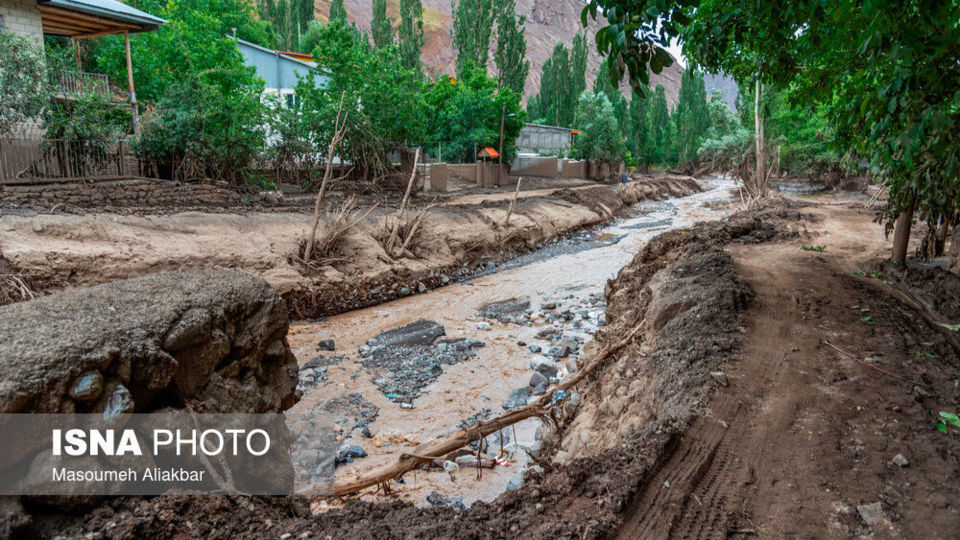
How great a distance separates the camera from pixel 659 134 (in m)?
55.5

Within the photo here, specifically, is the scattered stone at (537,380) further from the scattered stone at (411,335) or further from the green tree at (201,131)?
the green tree at (201,131)

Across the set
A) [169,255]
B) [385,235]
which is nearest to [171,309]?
[169,255]

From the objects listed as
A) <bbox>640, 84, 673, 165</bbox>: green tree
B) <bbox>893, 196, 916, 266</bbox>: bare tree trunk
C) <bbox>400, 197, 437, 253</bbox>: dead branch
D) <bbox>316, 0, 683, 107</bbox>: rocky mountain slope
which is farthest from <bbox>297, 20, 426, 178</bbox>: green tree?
<bbox>316, 0, 683, 107</bbox>: rocky mountain slope

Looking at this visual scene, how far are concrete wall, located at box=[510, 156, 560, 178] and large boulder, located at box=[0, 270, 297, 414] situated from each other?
30871mm

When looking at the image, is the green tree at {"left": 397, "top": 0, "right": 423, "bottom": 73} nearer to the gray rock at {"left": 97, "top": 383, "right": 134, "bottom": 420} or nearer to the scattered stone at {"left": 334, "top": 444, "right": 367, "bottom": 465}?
the scattered stone at {"left": 334, "top": 444, "right": 367, "bottom": 465}

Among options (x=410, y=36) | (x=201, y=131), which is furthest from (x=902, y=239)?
(x=410, y=36)

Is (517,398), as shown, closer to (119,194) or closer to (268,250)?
(268,250)

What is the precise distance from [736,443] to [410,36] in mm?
42129

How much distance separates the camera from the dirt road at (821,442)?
3.28m

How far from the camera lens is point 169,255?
11.4 metres

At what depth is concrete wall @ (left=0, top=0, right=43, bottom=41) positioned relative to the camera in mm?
15461

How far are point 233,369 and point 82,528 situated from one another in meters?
2.39

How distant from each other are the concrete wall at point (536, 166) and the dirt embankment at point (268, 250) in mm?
16484

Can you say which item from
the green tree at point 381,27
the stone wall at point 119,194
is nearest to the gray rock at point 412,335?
the stone wall at point 119,194
